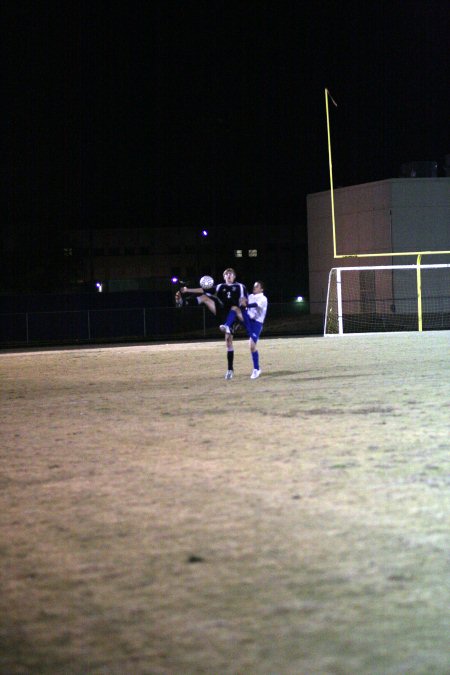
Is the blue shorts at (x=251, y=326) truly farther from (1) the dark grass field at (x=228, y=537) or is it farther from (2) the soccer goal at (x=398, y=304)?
(2) the soccer goal at (x=398, y=304)

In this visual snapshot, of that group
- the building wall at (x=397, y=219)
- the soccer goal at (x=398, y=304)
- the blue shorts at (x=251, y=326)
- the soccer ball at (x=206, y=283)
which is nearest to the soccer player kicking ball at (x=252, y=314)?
the blue shorts at (x=251, y=326)

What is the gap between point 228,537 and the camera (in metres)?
6.62

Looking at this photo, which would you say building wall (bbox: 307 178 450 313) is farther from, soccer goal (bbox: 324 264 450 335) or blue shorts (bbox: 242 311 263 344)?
blue shorts (bbox: 242 311 263 344)

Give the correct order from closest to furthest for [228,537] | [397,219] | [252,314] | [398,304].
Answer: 1. [228,537]
2. [252,314]
3. [398,304]
4. [397,219]

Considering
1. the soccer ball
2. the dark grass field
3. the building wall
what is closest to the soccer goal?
the building wall

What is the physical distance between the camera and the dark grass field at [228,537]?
459 cm

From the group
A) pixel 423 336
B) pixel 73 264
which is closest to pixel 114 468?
pixel 423 336

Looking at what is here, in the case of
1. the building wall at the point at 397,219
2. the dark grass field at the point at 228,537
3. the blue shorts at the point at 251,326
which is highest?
the building wall at the point at 397,219

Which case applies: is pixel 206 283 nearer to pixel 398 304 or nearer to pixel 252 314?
pixel 252 314

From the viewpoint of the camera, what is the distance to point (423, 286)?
4603cm

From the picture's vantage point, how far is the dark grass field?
15.1 ft

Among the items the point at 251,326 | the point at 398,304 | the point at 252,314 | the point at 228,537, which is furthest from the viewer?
the point at 398,304

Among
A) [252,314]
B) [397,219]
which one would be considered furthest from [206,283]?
[397,219]

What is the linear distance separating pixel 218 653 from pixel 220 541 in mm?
2026
